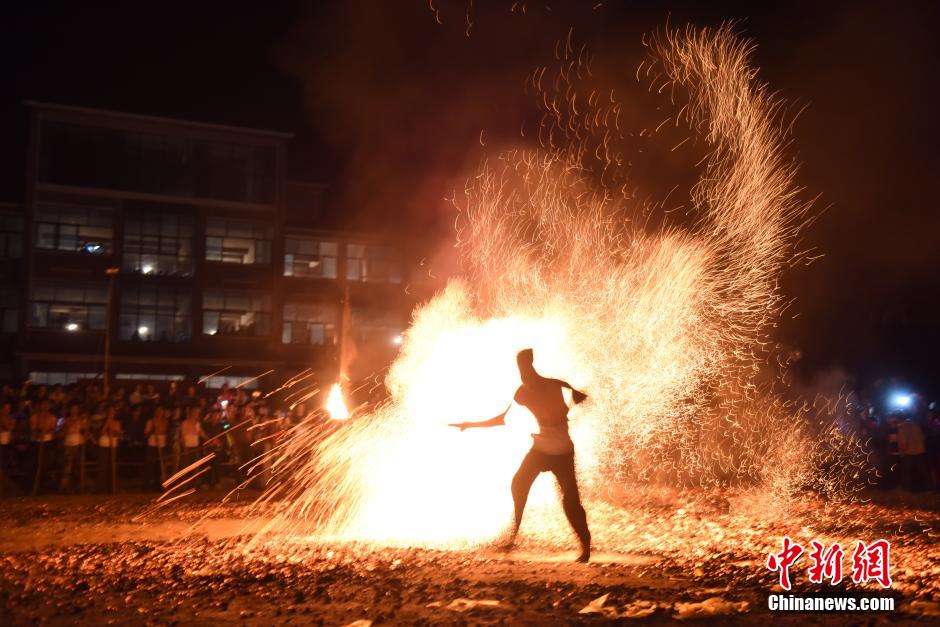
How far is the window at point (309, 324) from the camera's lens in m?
45.2

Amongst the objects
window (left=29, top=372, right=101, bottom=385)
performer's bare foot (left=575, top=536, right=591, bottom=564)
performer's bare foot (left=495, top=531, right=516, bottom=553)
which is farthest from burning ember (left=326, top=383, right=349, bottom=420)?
window (left=29, top=372, right=101, bottom=385)

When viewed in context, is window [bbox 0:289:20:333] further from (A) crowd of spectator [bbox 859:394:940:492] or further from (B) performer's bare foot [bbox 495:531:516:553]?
(B) performer's bare foot [bbox 495:531:516:553]

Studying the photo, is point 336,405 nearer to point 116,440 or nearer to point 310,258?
point 116,440

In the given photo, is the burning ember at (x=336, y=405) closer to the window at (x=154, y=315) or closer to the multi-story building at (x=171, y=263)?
the multi-story building at (x=171, y=263)

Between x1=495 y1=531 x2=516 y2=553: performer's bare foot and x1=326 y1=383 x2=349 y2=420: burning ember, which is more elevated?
x1=326 y1=383 x2=349 y2=420: burning ember

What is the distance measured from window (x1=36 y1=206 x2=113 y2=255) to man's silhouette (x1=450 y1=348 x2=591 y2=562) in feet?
120

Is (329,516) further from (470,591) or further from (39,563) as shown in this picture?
(470,591)

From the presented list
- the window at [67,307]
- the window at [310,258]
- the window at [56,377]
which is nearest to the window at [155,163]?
the window at [310,258]

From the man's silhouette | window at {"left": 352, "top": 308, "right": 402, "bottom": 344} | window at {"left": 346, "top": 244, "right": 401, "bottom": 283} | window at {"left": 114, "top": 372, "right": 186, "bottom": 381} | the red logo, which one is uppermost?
window at {"left": 346, "top": 244, "right": 401, "bottom": 283}

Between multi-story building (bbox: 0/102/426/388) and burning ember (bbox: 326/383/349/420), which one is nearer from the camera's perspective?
burning ember (bbox: 326/383/349/420)

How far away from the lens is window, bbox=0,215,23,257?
4022 centimetres

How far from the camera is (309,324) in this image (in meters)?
45.6

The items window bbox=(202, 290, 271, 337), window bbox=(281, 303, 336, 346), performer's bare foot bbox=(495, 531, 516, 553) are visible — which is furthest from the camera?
window bbox=(281, 303, 336, 346)

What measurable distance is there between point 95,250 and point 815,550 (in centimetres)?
3887
